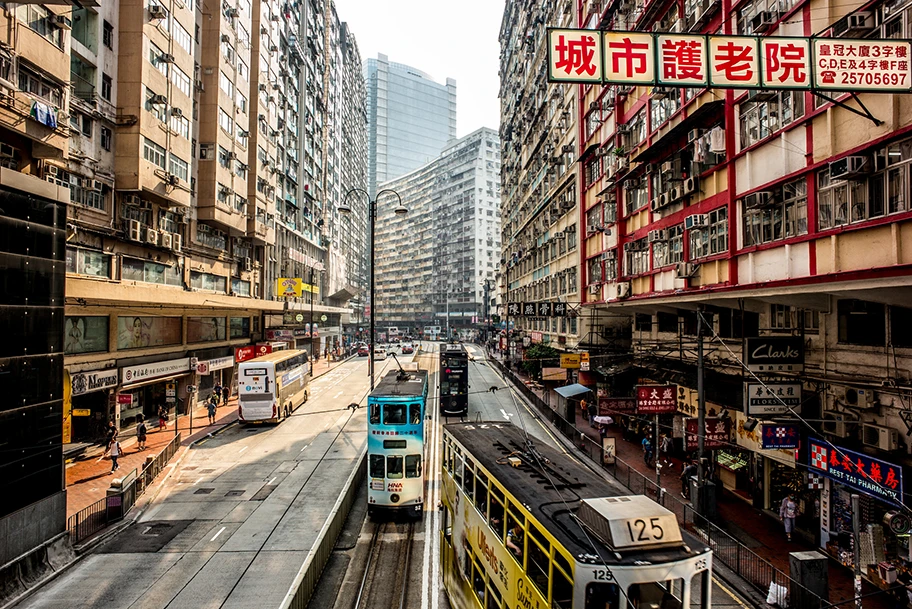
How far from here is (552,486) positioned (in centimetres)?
899

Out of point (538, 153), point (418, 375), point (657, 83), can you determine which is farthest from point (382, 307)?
Answer: point (657, 83)

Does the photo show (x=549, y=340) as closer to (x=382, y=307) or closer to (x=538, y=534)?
(x=538, y=534)

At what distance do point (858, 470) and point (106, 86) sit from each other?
3396 cm

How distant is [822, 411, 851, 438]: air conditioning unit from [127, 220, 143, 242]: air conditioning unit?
30676mm

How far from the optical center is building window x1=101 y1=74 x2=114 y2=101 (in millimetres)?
27734

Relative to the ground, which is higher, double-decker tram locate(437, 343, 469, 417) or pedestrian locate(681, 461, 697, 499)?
double-decker tram locate(437, 343, 469, 417)

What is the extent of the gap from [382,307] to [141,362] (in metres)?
133

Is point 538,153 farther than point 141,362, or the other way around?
point 538,153

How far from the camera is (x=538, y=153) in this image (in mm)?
52719

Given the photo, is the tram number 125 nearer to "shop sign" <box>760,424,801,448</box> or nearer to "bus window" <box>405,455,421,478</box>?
"shop sign" <box>760,424,801,448</box>

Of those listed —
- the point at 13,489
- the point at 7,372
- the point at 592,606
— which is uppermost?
the point at 7,372

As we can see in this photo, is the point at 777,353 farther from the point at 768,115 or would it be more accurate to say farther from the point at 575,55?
the point at 575,55

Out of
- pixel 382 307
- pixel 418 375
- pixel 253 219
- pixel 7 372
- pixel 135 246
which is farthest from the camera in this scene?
pixel 382 307

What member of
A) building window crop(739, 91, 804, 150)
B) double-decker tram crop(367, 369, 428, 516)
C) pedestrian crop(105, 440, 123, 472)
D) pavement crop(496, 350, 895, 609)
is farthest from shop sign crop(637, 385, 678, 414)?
pedestrian crop(105, 440, 123, 472)
